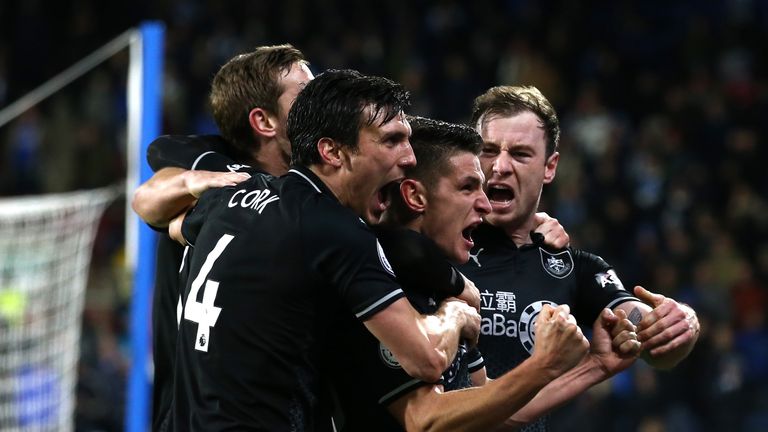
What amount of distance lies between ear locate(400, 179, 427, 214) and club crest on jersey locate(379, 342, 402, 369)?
1.68ft

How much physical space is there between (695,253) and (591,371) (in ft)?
27.8

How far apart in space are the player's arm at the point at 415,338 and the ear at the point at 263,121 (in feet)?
3.96

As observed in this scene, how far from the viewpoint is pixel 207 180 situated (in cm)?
378

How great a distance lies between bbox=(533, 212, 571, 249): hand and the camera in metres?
4.33

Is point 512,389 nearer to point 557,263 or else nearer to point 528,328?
point 528,328

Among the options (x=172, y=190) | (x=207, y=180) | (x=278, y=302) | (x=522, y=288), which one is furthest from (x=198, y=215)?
(x=522, y=288)

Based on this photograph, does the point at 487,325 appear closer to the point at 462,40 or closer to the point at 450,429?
the point at 450,429

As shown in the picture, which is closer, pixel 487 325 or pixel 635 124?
pixel 487 325

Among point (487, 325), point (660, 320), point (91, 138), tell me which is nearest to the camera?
point (660, 320)

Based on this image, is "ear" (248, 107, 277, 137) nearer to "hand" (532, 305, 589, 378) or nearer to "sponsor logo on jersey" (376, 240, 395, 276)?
"sponsor logo on jersey" (376, 240, 395, 276)

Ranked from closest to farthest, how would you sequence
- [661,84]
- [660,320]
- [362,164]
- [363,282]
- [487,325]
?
[363,282] → [362,164] → [660,320] → [487,325] → [661,84]

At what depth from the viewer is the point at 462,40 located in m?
15.4

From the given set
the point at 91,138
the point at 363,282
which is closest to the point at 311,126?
the point at 363,282

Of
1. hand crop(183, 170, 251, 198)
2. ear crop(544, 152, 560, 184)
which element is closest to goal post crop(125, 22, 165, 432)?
hand crop(183, 170, 251, 198)
